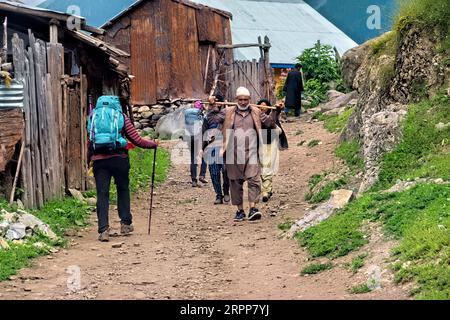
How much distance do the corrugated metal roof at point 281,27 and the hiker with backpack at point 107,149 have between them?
63.9ft

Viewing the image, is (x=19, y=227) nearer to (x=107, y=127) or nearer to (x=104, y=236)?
(x=104, y=236)

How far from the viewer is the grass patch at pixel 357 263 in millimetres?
8420

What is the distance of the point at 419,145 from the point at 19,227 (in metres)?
4.90

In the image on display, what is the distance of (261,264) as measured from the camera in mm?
9555

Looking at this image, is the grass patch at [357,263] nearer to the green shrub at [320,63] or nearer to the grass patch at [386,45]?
the grass patch at [386,45]

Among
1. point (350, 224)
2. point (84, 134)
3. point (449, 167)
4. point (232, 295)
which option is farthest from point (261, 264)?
point (84, 134)

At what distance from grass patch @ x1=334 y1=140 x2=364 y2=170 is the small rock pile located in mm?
4986

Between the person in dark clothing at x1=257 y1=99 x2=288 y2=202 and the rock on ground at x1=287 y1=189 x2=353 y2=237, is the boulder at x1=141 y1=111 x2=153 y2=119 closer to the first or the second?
the person in dark clothing at x1=257 y1=99 x2=288 y2=202

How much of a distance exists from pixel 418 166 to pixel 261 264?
2.66m

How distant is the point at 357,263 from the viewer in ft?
27.8

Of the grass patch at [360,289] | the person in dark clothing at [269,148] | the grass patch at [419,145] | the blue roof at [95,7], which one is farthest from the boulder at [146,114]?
the grass patch at [360,289]

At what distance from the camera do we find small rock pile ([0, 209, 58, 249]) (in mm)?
9945
